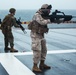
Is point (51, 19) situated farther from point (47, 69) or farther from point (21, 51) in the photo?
point (21, 51)

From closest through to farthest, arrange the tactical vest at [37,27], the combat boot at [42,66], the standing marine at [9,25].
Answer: the tactical vest at [37,27] → the combat boot at [42,66] → the standing marine at [9,25]

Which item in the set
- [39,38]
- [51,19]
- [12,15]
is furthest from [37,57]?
[12,15]

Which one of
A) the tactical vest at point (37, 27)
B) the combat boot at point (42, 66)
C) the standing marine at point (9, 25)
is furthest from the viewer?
the standing marine at point (9, 25)

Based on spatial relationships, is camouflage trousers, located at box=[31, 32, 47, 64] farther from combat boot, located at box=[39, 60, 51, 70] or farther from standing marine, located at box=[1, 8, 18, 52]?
standing marine, located at box=[1, 8, 18, 52]

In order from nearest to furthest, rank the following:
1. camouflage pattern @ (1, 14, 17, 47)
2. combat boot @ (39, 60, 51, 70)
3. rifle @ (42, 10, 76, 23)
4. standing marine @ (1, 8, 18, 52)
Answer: rifle @ (42, 10, 76, 23) < combat boot @ (39, 60, 51, 70) < standing marine @ (1, 8, 18, 52) < camouflage pattern @ (1, 14, 17, 47)

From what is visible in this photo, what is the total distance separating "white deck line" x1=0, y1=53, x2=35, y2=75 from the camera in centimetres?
919

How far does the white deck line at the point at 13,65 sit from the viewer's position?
9.19m

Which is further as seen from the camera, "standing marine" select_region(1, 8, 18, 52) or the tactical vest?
"standing marine" select_region(1, 8, 18, 52)

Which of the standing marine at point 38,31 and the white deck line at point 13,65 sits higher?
the standing marine at point 38,31

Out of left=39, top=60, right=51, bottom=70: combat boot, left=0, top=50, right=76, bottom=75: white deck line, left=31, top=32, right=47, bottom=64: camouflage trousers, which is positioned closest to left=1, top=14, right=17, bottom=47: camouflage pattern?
left=0, top=50, right=76, bottom=75: white deck line

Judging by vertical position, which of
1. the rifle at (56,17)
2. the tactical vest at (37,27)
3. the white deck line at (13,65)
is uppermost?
the rifle at (56,17)

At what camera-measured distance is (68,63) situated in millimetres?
10625

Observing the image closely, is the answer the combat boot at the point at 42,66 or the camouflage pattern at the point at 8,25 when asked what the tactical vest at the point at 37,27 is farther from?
the camouflage pattern at the point at 8,25

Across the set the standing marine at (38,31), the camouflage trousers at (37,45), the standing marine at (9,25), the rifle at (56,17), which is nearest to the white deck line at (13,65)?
the standing marine at (38,31)
